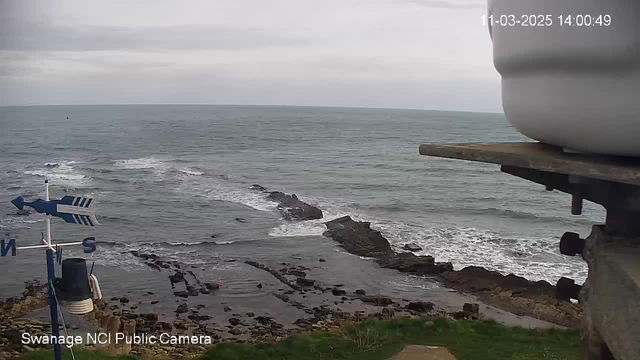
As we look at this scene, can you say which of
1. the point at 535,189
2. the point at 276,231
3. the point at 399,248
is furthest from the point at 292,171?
the point at 399,248

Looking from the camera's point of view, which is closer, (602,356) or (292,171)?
(602,356)

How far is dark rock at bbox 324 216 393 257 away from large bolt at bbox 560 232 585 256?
17.6 m

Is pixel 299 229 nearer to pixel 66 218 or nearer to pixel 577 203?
pixel 66 218

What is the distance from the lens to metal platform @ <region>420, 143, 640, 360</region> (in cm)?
235

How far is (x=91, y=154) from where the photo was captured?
178 feet

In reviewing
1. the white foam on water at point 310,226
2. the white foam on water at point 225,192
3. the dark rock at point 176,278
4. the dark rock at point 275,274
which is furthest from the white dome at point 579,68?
the white foam on water at point 225,192

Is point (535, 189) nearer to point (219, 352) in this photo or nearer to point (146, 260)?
point (146, 260)

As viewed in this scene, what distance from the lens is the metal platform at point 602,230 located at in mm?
2352

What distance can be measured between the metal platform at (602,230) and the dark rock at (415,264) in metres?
15.9

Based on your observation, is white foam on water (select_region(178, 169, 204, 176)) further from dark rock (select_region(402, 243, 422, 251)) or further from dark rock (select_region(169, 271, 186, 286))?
dark rock (select_region(169, 271, 186, 286))

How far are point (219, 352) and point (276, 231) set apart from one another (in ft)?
43.3

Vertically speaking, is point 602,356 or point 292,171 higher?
point 602,356

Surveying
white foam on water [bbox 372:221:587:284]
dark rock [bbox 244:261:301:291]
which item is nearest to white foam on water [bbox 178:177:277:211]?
white foam on water [bbox 372:221:587:284]

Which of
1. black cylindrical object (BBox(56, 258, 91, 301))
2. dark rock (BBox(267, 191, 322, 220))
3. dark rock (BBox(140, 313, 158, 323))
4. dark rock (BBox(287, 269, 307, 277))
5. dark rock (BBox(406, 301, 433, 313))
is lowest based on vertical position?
dark rock (BBox(406, 301, 433, 313))
